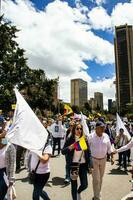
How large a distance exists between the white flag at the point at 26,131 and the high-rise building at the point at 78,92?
164 metres

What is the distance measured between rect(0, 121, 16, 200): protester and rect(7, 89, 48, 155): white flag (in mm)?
489

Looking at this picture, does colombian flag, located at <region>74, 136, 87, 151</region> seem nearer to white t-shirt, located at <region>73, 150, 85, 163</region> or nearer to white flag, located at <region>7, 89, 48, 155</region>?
white t-shirt, located at <region>73, 150, 85, 163</region>

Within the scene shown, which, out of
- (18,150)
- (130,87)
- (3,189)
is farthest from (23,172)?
(130,87)

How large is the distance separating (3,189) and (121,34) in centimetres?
16479

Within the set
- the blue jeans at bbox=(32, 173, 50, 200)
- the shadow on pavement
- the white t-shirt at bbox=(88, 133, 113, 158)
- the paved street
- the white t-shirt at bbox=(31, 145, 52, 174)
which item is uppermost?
the white t-shirt at bbox=(88, 133, 113, 158)

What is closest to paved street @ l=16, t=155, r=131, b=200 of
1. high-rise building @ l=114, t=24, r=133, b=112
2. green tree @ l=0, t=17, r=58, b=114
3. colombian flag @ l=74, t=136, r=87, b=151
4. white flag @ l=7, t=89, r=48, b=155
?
colombian flag @ l=74, t=136, r=87, b=151

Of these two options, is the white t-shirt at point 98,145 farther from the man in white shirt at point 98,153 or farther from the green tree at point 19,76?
the green tree at point 19,76

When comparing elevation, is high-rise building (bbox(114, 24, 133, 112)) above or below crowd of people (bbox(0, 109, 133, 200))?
above

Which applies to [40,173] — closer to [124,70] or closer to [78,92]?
[124,70]

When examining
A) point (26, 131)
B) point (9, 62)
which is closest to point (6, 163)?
point (26, 131)

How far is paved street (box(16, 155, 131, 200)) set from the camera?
26.2 feet

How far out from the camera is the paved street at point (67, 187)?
8.00 m

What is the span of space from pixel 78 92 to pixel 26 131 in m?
169

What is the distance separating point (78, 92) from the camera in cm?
17425
